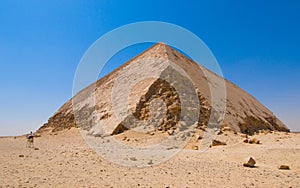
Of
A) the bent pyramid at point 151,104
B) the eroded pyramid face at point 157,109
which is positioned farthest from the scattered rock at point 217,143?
the bent pyramid at point 151,104

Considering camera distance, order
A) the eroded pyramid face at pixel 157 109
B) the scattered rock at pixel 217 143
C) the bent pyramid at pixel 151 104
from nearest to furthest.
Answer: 1. the scattered rock at pixel 217 143
2. the eroded pyramid face at pixel 157 109
3. the bent pyramid at pixel 151 104

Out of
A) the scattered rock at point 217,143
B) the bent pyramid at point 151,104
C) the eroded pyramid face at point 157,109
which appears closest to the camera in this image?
the scattered rock at point 217,143

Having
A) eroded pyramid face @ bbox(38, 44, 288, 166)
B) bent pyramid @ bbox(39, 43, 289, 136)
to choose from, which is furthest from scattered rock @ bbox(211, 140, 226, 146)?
bent pyramid @ bbox(39, 43, 289, 136)

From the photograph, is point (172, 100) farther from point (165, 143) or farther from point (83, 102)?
point (83, 102)

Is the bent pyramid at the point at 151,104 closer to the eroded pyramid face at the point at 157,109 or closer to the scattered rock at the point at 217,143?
the eroded pyramid face at the point at 157,109

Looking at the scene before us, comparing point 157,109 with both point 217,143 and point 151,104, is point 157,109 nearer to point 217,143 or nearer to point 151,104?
→ point 151,104

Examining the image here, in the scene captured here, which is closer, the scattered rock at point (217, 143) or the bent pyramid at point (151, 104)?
the scattered rock at point (217, 143)

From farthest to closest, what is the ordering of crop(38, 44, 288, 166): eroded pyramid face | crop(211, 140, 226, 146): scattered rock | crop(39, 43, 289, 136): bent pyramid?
crop(39, 43, 289, 136): bent pyramid, crop(38, 44, 288, 166): eroded pyramid face, crop(211, 140, 226, 146): scattered rock

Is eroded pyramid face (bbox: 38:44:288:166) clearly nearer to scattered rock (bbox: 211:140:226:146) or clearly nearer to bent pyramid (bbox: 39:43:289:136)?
bent pyramid (bbox: 39:43:289:136)

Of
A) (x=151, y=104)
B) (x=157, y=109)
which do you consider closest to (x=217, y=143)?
(x=157, y=109)

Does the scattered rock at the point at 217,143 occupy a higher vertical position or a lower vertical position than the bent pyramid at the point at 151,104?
lower
